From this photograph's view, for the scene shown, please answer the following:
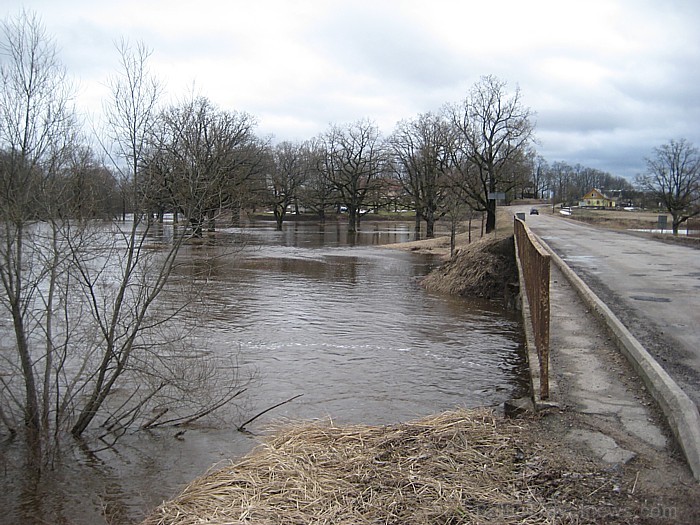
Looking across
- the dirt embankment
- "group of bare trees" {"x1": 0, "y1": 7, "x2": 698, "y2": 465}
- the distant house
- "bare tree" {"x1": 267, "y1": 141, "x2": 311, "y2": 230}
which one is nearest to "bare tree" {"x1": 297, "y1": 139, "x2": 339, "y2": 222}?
"bare tree" {"x1": 267, "y1": 141, "x2": 311, "y2": 230}

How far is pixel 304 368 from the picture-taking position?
1060cm

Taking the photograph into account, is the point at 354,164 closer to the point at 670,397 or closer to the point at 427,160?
the point at 427,160

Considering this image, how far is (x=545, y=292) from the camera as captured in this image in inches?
250

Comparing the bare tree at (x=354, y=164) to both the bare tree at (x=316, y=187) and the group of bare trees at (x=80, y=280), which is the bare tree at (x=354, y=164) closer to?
the bare tree at (x=316, y=187)

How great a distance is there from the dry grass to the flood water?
112 centimetres

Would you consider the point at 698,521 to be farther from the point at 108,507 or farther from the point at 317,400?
the point at 317,400

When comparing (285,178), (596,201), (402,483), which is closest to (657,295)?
(402,483)

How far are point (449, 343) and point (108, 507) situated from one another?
818cm

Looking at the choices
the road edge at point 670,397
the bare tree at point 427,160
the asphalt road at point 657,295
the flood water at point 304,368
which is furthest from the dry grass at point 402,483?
the bare tree at point 427,160

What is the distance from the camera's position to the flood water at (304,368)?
6.30 m

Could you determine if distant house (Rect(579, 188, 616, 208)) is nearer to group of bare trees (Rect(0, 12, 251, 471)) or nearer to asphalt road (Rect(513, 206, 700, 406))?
asphalt road (Rect(513, 206, 700, 406))

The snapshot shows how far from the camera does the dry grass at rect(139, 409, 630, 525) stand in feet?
14.1

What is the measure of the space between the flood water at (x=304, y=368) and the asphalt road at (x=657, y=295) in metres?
2.04

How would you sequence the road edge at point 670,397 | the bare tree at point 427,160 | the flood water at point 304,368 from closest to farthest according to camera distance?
the road edge at point 670,397 < the flood water at point 304,368 < the bare tree at point 427,160
